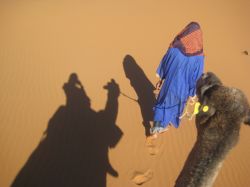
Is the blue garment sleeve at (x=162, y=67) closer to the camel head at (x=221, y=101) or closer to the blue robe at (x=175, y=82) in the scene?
the blue robe at (x=175, y=82)

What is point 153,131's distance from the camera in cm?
584

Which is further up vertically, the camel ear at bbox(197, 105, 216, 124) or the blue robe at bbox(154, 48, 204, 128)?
the blue robe at bbox(154, 48, 204, 128)

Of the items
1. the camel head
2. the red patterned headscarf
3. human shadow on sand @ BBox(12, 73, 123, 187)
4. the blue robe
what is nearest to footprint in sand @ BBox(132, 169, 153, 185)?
human shadow on sand @ BBox(12, 73, 123, 187)

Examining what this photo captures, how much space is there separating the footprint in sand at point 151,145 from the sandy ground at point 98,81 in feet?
0.09

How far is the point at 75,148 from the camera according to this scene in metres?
6.12

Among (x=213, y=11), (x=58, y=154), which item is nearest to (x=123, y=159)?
(x=58, y=154)

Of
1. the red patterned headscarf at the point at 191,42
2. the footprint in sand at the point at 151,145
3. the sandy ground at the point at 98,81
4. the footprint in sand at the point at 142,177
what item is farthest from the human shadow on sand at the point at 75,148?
the red patterned headscarf at the point at 191,42

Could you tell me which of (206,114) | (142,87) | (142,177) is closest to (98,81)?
(142,87)

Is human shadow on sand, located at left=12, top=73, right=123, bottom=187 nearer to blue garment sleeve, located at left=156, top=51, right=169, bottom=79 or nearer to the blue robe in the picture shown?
the blue robe

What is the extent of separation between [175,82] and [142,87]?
2830 mm

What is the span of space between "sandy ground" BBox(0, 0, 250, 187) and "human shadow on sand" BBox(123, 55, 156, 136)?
0.03 m

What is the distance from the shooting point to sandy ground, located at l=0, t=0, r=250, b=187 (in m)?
5.90

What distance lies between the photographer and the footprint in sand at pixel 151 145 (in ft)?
20.5

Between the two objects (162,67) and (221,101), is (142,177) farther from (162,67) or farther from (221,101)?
(221,101)
